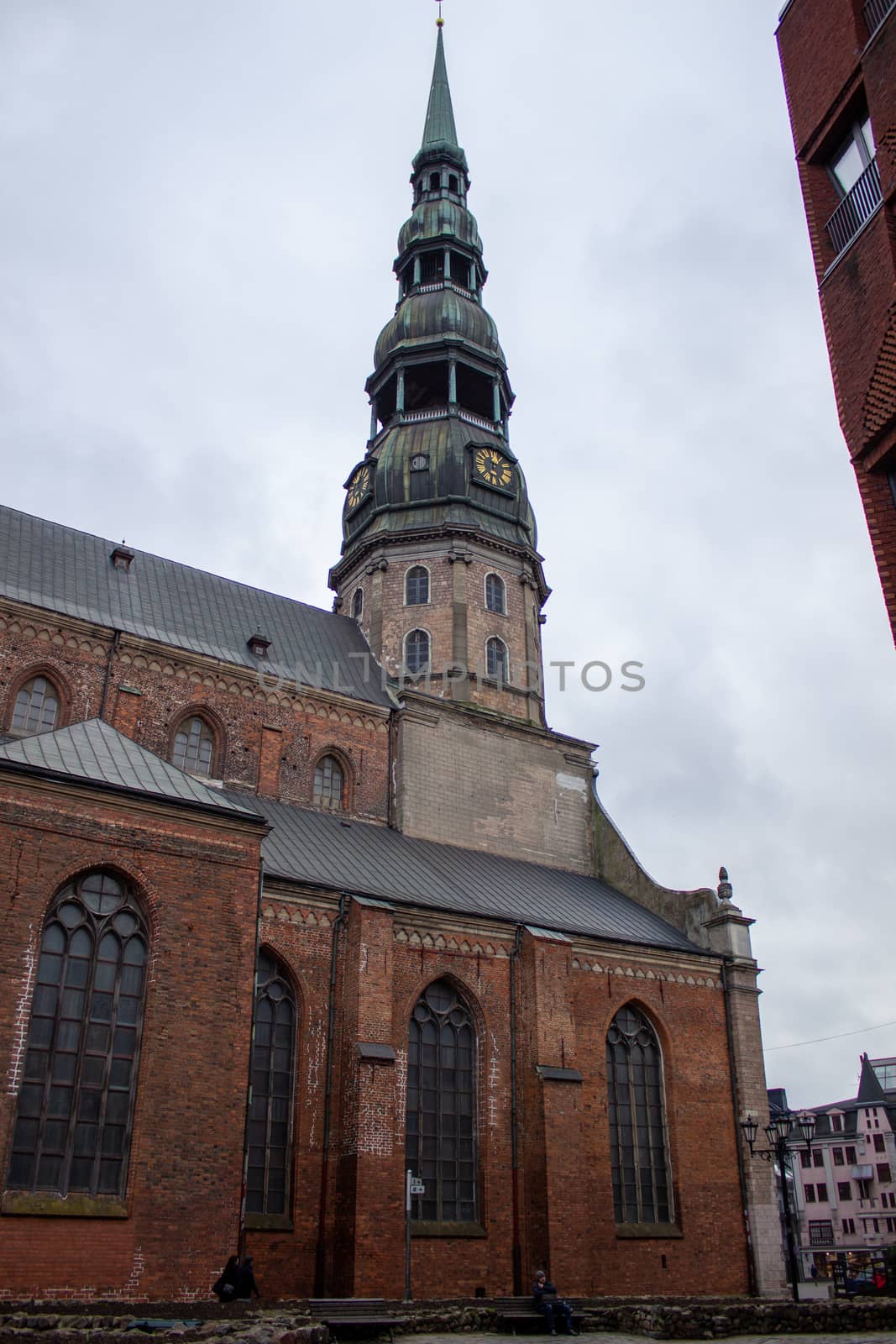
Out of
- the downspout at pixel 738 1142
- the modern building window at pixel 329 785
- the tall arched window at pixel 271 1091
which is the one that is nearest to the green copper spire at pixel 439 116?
the modern building window at pixel 329 785

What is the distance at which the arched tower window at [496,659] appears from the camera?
33.1 meters

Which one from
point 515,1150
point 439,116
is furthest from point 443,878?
point 439,116

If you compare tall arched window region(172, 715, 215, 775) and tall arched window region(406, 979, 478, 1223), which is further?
tall arched window region(172, 715, 215, 775)

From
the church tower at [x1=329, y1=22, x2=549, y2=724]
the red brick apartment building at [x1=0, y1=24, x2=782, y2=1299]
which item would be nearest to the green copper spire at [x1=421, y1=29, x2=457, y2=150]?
the church tower at [x1=329, y1=22, x2=549, y2=724]

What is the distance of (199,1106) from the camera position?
15766 mm

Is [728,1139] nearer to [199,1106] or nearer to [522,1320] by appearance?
[522,1320]

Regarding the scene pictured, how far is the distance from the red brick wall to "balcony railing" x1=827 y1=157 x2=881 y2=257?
12.0 meters

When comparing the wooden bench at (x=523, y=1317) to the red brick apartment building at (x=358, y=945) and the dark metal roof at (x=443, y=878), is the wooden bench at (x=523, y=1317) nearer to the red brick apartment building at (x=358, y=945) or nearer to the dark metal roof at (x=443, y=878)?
the red brick apartment building at (x=358, y=945)

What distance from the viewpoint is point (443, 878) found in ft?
83.6

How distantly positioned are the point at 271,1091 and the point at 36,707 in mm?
9642

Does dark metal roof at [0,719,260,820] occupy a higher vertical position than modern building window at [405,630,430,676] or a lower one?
lower

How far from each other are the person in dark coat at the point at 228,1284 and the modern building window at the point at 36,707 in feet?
40.4

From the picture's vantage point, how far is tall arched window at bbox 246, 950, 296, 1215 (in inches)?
770

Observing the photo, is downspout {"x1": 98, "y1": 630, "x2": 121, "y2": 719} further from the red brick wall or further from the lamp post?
the lamp post
